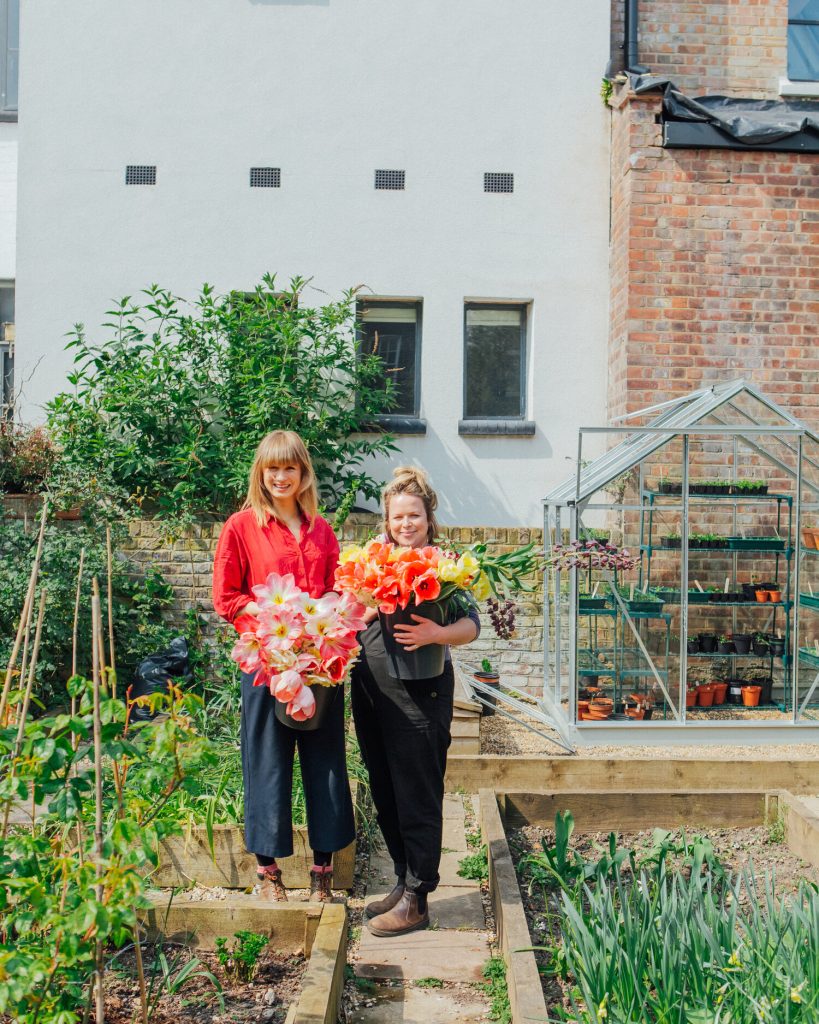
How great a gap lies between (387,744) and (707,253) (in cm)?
602

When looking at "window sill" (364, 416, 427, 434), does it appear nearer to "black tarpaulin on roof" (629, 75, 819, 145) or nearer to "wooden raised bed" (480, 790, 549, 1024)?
"black tarpaulin on roof" (629, 75, 819, 145)

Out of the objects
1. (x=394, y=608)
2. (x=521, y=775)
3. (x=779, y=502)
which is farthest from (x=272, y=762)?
(x=779, y=502)

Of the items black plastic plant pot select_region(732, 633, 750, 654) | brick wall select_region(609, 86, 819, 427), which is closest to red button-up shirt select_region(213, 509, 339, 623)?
black plastic plant pot select_region(732, 633, 750, 654)

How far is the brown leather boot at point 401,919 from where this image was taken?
11.7ft

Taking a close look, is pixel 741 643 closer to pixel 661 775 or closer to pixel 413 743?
pixel 661 775

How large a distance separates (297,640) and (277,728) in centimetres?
51

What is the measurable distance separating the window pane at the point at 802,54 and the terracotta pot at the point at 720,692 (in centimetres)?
567

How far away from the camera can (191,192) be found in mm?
8594

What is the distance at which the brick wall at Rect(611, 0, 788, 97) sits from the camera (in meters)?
8.75

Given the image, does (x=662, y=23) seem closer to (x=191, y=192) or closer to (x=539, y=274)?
(x=539, y=274)

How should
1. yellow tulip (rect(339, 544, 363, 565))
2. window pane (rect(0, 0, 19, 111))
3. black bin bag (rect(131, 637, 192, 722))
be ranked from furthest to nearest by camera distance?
window pane (rect(0, 0, 19, 111)) < black bin bag (rect(131, 637, 192, 722)) < yellow tulip (rect(339, 544, 363, 565))

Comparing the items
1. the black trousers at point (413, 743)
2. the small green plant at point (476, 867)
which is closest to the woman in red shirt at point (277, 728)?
the black trousers at point (413, 743)

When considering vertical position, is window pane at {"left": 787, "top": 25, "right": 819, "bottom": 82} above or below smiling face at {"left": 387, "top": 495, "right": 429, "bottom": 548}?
above

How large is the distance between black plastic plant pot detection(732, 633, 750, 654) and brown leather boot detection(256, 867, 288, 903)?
16.4ft
